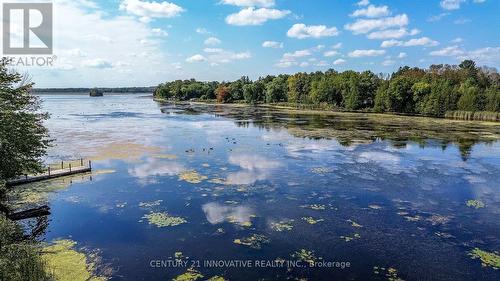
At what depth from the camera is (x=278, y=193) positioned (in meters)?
27.8

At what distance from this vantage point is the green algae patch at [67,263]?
16234mm

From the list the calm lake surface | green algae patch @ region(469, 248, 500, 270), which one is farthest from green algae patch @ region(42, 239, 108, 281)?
green algae patch @ region(469, 248, 500, 270)

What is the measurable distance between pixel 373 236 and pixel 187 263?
10.0 metres

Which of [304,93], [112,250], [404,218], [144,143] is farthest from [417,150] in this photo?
[304,93]

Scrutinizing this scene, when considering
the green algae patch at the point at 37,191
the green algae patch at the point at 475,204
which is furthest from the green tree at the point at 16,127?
the green algae patch at the point at 475,204

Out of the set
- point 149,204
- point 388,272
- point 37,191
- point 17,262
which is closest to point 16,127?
point 37,191

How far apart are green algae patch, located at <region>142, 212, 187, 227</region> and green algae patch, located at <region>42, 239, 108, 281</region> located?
441cm

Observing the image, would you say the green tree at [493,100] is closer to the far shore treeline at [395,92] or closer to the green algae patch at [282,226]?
the far shore treeline at [395,92]

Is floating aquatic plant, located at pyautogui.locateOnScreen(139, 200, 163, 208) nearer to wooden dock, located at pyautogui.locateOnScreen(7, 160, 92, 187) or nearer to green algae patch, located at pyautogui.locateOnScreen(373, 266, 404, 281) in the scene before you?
wooden dock, located at pyautogui.locateOnScreen(7, 160, 92, 187)

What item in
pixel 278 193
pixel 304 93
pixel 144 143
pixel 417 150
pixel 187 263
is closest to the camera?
pixel 187 263

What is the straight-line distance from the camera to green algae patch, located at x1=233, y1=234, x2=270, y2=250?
19.3 m

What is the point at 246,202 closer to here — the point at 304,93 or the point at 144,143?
the point at 144,143

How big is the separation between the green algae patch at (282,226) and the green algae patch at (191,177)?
10.4 meters

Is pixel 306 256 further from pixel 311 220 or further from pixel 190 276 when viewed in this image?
pixel 190 276
